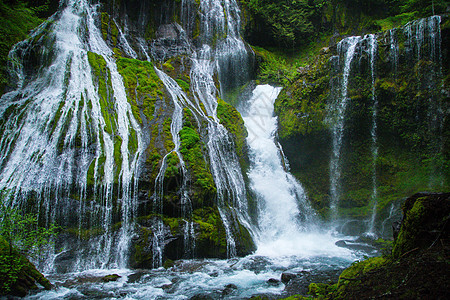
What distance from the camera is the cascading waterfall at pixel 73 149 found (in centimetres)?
873

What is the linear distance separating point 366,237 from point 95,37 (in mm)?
18106

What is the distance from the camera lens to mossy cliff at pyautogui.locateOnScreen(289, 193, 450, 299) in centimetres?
271

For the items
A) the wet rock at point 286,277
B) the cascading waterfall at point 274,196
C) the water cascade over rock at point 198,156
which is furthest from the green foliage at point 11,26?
the wet rock at point 286,277

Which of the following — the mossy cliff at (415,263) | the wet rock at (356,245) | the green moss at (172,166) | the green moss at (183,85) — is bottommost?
the wet rock at (356,245)

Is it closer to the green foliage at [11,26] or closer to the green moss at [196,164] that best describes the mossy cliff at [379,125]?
the green moss at [196,164]

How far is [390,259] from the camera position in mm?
3832

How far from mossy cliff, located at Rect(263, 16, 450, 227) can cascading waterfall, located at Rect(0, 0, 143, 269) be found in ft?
29.9

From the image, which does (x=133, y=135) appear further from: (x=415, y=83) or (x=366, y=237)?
(x=415, y=83)

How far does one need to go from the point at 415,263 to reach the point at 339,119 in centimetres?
1207

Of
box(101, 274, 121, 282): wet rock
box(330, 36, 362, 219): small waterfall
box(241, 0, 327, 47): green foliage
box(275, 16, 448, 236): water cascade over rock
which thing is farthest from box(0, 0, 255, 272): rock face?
box(241, 0, 327, 47): green foliage

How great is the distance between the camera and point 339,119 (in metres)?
14.2

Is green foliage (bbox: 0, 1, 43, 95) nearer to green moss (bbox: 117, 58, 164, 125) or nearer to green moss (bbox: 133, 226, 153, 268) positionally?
green moss (bbox: 117, 58, 164, 125)

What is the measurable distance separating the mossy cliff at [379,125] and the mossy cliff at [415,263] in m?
10.6

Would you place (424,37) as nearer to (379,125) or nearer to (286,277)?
(379,125)
